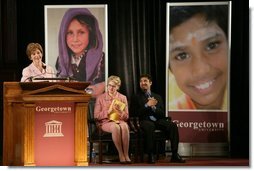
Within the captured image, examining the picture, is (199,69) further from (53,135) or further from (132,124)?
(53,135)

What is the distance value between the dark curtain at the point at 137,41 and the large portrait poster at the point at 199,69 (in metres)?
0.13

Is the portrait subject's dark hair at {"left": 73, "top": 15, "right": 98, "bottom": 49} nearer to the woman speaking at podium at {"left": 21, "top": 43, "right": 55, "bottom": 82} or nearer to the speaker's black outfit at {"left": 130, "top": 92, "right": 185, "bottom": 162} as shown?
the speaker's black outfit at {"left": 130, "top": 92, "right": 185, "bottom": 162}

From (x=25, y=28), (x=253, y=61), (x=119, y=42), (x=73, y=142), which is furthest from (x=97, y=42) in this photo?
(x=253, y=61)

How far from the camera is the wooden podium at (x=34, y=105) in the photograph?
4065 mm

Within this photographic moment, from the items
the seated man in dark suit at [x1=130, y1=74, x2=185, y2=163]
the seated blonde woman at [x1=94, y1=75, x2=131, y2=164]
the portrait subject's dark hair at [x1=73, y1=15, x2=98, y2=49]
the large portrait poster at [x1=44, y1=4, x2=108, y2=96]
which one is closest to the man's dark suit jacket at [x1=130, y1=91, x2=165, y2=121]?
the seated man in dark suit at [x1=130, y1=74, x2=185, y2=163]

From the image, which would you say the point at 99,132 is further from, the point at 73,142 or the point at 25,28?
the point at 25,28

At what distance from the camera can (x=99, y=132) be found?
5.38 metres

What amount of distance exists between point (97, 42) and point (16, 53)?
1135 mm

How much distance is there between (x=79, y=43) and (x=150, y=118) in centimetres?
156

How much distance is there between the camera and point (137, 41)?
6266 millimetres

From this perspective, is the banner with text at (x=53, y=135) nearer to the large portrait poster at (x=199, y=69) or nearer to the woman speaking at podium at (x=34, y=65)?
the woman speaking at podium at (x=34, y=65)

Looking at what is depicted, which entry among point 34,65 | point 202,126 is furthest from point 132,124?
point 34,65

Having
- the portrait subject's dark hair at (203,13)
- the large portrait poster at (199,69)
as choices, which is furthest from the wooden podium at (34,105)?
the portrait subject's dark hair at (203,13)

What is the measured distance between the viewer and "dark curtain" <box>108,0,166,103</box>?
6.23 metres
